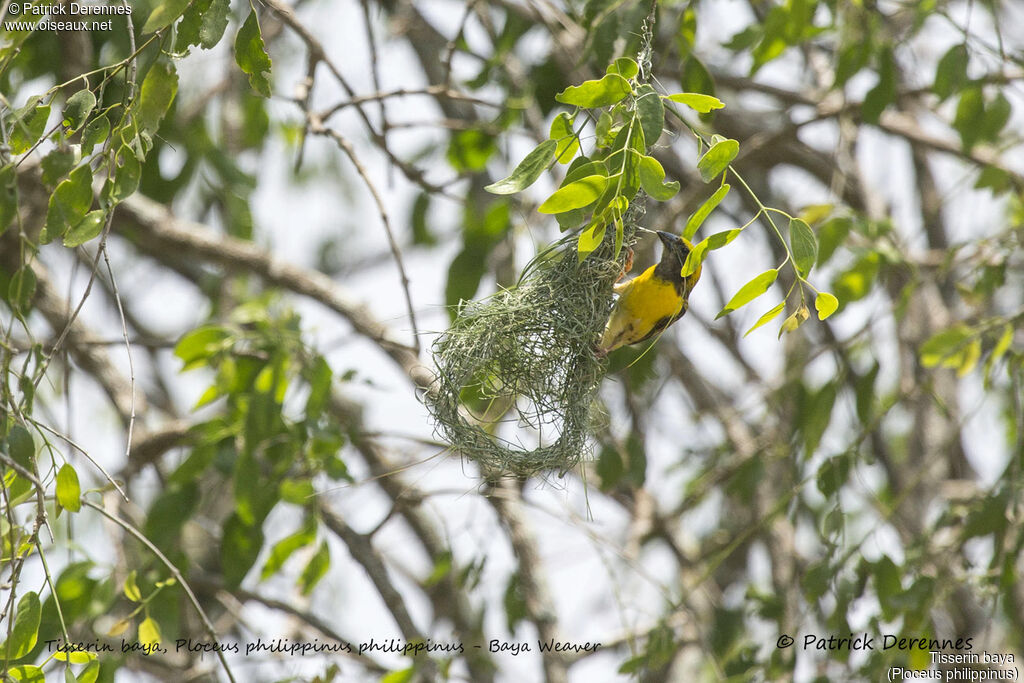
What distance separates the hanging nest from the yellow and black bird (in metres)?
0.17

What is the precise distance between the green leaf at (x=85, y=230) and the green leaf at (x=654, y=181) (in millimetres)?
955

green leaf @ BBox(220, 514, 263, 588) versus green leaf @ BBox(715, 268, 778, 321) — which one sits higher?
green leaf @ BBox(220, 514, 263, 588)

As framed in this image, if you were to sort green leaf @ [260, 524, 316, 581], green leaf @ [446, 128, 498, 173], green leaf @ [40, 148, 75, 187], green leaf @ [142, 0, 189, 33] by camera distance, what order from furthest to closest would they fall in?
green leaf @ [446, 128, 498, 173] → green leaf @ [260, 524, 316, 581] → green leaf @ [40, 148, 75, 187] → green leaf @ [142, 0, 189, 33]

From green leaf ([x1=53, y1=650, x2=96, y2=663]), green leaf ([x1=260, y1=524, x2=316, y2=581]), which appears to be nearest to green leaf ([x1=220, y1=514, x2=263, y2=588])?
green leaf ([x1=260, y1=524, x2=316, y2=581])

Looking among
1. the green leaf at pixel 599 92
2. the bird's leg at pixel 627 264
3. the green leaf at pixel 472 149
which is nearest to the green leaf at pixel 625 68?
the green leaf at pixel 599 92

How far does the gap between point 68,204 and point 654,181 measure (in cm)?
102

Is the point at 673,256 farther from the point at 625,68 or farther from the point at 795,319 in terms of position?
the point at 625,68

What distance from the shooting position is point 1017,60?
2.94 metres

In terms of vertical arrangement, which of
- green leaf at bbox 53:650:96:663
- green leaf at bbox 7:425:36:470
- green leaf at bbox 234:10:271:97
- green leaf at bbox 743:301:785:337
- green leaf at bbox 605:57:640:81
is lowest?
green leaf at bbox 53:650:96:663

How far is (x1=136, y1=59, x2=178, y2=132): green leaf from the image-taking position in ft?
5.36

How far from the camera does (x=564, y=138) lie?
67.2 inches

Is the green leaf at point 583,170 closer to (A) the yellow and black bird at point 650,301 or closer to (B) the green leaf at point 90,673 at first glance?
(A) the yellow and black bird at point 650,301

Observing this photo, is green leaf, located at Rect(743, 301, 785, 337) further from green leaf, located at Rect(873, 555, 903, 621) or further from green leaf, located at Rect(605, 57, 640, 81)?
green leaf, located at Rect(873, 555, 903, 621)

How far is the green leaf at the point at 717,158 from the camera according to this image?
1663 mm
